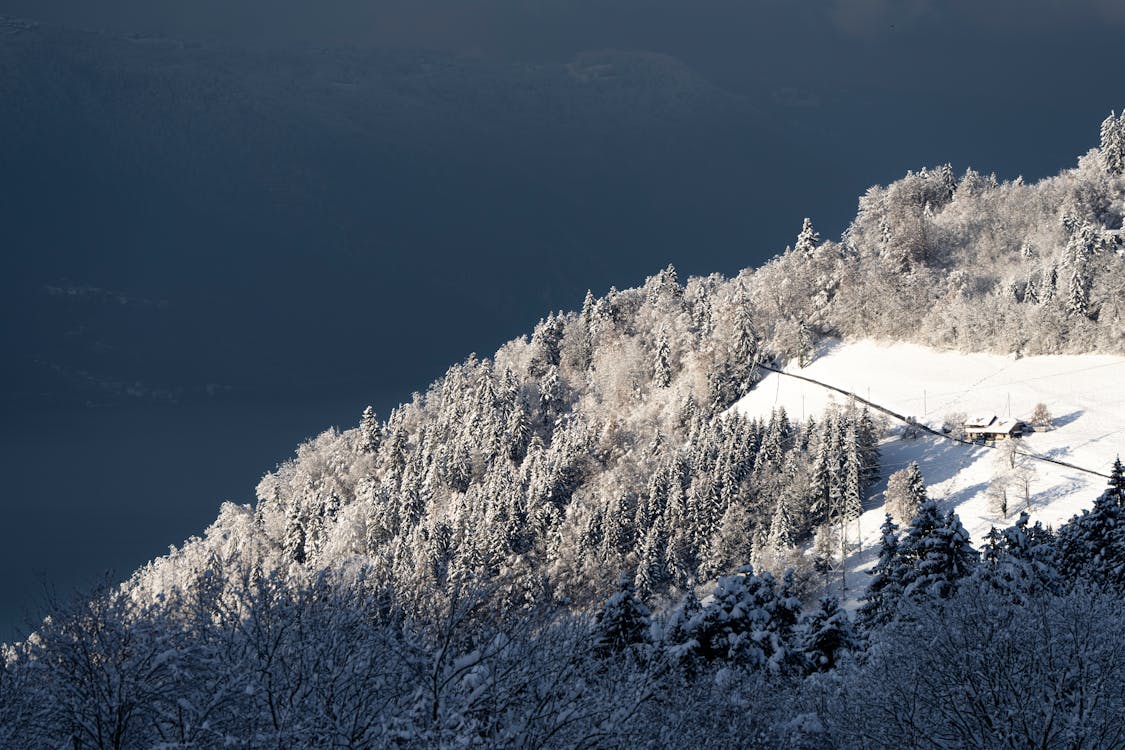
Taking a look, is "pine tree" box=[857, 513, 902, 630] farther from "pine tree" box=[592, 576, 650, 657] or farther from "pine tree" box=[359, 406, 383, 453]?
"pine tree" box=[359, 406, 383, 453]

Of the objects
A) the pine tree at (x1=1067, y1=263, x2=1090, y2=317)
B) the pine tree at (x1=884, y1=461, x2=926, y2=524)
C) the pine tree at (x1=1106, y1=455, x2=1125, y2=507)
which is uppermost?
the pine tree at (x1=1067, y1=263, x2=1090, y2=317)

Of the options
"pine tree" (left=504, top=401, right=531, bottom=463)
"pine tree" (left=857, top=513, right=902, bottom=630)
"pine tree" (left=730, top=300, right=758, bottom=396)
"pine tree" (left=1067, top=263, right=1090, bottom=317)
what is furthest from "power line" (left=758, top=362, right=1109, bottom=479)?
"pine tree" (left=857, top=513, right=902, bottom=630)

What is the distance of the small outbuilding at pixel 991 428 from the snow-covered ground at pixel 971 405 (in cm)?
160

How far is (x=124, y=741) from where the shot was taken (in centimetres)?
2395

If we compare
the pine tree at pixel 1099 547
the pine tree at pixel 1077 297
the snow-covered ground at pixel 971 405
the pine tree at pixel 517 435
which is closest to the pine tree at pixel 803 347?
the snow-covered ground at pixel 971 405

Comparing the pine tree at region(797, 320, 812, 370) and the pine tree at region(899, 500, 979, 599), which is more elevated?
the pine tree at region(797, 320, 812, 370)

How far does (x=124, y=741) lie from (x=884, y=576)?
4266 cm

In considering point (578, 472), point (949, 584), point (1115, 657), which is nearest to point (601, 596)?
point (578, 472)

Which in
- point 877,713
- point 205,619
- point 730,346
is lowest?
point 877,713

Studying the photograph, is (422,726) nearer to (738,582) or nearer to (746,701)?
(746,701)

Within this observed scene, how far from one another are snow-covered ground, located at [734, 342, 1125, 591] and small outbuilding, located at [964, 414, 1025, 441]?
1.60 metres

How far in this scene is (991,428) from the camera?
328 feet

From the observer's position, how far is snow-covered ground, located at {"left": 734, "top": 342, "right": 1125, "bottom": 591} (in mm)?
87250

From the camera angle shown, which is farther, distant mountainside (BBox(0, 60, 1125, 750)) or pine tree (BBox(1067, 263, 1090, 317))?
pine tree (BBox(1067, 263, 1090, 317))
